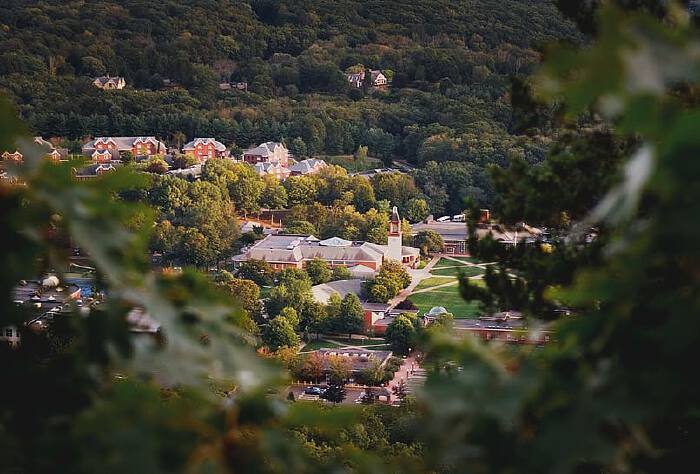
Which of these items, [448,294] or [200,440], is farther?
[448,294]

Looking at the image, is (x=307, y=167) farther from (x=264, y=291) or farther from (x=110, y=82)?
(x=110, y=82)

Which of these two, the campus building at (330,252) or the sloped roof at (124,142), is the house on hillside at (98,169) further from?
the campus building at (330,252)

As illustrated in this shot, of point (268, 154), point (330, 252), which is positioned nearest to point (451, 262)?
point (330, 252)

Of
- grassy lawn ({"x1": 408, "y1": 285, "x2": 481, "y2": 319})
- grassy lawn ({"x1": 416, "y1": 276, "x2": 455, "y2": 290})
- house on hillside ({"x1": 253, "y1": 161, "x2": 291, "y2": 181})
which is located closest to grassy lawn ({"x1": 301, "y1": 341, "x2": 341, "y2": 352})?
grassy lawn ({"x1": 408, "y1": 285, "x2": 481, "y2": 319})

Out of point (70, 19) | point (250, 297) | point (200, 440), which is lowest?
point (70, 19)

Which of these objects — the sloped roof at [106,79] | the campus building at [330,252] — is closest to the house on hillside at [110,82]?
the sloped roof at [106,79]

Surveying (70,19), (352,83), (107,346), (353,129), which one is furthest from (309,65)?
(107,346)

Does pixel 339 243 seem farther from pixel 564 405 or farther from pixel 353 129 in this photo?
pixel 564 405
